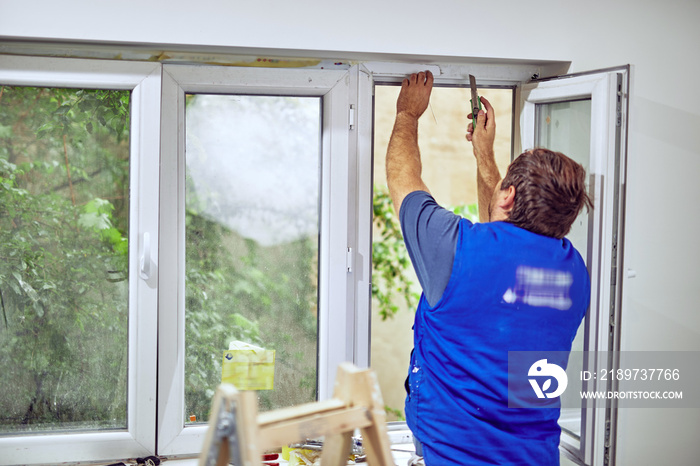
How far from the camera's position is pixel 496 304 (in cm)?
166

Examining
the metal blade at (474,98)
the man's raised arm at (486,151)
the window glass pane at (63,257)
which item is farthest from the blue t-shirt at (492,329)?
the window glass pane at (63,257)

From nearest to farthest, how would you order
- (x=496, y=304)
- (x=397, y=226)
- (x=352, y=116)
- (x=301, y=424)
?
(x=301, y=424)
(x=496, y=304)
(x=352, y=116)
(x=397, y=226)

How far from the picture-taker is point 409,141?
2.08 metres

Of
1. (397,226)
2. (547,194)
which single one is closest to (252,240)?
(547,194)

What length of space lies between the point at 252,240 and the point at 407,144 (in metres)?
0.66

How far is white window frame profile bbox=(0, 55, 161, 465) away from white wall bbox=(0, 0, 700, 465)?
121 millimetres

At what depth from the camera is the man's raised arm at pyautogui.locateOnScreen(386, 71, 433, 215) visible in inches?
77.2

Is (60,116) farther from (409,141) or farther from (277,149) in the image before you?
(409,141)

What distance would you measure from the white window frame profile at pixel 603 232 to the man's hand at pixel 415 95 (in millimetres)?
474

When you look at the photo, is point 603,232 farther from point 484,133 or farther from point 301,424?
point 301,424

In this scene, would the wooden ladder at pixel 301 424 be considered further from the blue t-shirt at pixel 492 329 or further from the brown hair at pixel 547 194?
the brown hair at pixel 547 194

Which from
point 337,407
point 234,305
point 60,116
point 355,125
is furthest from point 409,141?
point 60,116

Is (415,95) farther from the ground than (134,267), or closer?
farther from the ground

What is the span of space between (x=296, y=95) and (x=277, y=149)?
199mm
